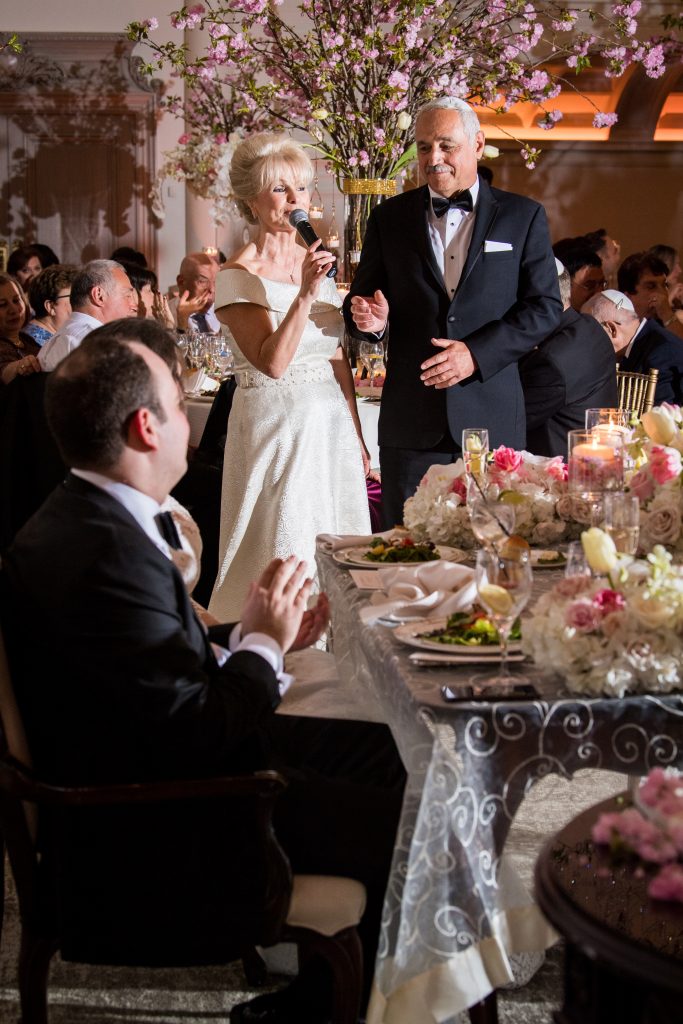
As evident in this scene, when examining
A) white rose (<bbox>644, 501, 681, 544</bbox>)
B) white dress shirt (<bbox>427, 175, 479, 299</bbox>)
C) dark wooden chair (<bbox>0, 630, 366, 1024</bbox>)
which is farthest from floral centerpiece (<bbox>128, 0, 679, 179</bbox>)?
dark wooden chair (<bbox>0, 630, 366, 1024</bbox>)

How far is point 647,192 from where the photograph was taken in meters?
10.5

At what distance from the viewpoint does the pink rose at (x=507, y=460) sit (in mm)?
2783

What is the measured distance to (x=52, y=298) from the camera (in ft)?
15.5

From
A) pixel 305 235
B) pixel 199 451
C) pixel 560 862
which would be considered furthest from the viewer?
pixel 199 451

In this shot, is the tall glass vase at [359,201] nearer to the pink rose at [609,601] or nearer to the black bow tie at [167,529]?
the black bow tie at [167,529]

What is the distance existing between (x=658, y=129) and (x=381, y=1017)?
9839mm

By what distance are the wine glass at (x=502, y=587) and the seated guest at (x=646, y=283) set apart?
16.0 feet

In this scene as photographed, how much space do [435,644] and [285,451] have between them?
2.03 m

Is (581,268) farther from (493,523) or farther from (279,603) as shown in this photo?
(279,603)

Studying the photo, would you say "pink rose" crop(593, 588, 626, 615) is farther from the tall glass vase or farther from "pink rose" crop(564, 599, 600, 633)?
the tall glass vase

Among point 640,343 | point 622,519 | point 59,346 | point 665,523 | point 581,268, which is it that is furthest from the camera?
point 581,268

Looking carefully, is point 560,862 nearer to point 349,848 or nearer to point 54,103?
point 349,848

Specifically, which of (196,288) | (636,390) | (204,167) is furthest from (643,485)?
(204,167)

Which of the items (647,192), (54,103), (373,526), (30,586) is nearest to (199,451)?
(373,526)
